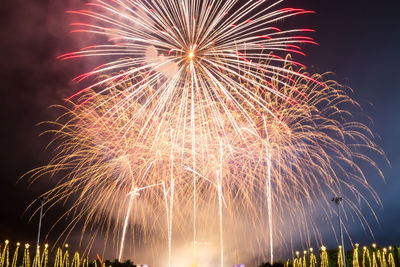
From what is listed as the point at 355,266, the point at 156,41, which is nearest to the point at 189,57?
the point at 156,41

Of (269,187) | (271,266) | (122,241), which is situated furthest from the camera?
(122,241)

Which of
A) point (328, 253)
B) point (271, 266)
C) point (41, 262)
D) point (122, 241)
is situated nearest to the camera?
point (271, 266)

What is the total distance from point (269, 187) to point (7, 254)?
141ft

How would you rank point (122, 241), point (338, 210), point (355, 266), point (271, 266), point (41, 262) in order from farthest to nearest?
point (355, 266)
point (41, 262)
point (338, 210)
point (122, 241)
point (271, 266)

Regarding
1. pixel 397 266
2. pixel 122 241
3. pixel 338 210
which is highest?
pixel 338 210

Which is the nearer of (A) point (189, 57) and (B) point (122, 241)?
(A) point (189, 57)

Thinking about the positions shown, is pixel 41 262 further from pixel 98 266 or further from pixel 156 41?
pixel 156 41

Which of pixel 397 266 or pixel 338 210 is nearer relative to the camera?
pixel 338 210

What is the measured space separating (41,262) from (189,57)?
5130 cm

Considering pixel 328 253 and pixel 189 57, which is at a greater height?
pixel 189 57

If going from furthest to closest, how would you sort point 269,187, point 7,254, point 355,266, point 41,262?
point 355,266
point 41,262
point 7,254
point 269,187

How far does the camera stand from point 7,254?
5356 centimetres

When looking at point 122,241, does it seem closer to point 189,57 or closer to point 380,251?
point 189,57

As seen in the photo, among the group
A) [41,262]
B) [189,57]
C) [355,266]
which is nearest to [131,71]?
[189,57]
